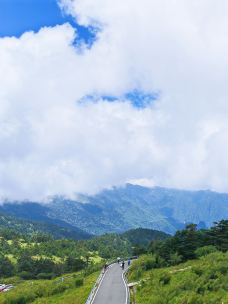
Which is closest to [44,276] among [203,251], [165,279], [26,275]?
[26,275]

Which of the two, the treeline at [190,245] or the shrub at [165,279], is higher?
the treeline at [190,245]

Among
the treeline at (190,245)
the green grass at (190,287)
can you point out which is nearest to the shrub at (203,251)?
the treeline at (190,245)

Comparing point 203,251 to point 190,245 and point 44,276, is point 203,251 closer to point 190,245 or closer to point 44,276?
point 190,245

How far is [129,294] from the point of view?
55.6m

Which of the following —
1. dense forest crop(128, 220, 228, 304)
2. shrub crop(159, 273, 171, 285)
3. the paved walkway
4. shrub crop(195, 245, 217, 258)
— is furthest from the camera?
shrub crop(195, 245, 217, 258)

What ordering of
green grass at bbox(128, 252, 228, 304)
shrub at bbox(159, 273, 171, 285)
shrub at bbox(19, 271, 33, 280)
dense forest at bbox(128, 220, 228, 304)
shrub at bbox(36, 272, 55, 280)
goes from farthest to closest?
shrub at bbox(19, 271, 33, 280)
shrub at bbox(36, 272, 55, 280)
shrub at bbox(159, 273, 171, 285)
dense forest at bbox(128, 220, 228, 304)
green grass at bbox(128, 252, 228, 304)

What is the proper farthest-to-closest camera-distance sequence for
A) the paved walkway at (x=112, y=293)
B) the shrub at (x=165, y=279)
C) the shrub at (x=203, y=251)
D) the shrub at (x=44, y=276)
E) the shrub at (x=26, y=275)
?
the shrub at (x=26, y=275), the shrub at (x=44, y=276), the shrub at (x=203, y=251), the shrub at (x=165, y=279), the paved walkway at (x=112, y=293)

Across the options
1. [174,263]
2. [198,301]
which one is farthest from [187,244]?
[198,301]

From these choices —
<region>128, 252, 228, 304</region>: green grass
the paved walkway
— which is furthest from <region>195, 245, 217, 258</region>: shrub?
the paved walkway

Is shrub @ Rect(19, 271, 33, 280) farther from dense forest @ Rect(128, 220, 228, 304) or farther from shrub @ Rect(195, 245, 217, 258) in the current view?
shrub @ Rect(195, 245, 217, 258)

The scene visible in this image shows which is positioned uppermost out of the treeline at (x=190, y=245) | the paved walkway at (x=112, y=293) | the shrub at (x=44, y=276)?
the treeline at (x=190, y=245)

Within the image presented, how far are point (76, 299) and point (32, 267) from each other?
121123 millimetres

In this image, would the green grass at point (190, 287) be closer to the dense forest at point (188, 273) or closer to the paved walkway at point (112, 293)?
the dense forest at point (188, 273)

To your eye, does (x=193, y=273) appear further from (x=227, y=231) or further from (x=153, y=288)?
(x=227, y=231)
